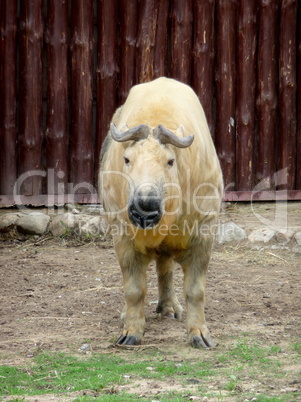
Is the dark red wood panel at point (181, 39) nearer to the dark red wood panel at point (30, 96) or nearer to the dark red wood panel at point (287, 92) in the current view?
the dark red wood panel at point (287, 92)

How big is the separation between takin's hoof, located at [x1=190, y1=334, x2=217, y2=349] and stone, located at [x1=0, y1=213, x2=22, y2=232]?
4058mm

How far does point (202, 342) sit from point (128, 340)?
1.72 ft

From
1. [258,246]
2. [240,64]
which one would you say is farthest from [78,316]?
[240,64]

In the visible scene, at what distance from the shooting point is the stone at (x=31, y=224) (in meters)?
8.67

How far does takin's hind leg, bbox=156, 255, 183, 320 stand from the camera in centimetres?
604

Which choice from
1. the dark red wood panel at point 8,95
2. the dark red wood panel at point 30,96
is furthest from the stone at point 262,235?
the dark red wood panel at point 8,95

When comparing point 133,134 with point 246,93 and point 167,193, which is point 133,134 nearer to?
point 167,193

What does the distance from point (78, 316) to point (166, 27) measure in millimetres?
4281

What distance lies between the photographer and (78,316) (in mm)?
5969

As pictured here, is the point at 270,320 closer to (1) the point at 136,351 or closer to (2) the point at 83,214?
(1) the point at 136,351

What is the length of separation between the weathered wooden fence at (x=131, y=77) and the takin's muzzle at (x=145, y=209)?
182 inches

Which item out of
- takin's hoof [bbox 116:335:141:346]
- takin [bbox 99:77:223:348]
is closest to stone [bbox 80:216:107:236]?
takin [bbox 99:77:223:348]

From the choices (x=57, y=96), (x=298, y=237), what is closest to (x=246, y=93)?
(x=298, y=237)

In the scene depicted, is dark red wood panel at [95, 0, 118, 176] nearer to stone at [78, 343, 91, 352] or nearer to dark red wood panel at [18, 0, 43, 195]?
dark red wood panel at [18, 0, 43, 195]
